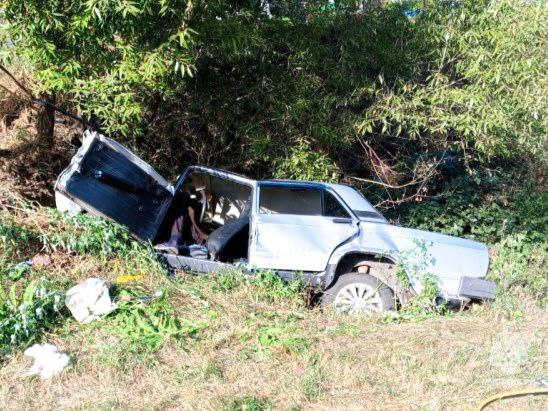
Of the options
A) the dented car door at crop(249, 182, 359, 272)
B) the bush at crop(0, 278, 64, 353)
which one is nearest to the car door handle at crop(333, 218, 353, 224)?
the dented car door at crop(249, 182, 359, 272)

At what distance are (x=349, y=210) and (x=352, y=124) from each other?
5.74 ft

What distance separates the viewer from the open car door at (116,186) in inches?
246

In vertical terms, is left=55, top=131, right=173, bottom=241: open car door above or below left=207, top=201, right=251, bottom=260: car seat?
above

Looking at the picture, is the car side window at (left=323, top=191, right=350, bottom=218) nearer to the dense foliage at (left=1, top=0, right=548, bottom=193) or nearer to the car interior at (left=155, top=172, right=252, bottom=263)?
the car interior at (left=155, top=172, right=252, bottom=263)

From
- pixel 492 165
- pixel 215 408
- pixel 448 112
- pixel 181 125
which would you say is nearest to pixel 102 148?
pixel 181 125

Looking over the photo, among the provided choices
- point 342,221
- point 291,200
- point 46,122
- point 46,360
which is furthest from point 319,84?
point 46,360

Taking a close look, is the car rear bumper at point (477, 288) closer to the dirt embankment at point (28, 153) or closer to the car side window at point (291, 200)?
the car side window at point (291, 200)

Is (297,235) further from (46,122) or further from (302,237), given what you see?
(46,122)

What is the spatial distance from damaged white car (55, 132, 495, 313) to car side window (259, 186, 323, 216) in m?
0.01

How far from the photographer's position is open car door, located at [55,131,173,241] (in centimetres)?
625

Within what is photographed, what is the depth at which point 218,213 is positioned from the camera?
8570mm

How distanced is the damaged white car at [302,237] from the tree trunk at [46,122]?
2.36m

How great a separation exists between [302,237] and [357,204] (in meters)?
0.87

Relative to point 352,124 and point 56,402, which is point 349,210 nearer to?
point 352,124
